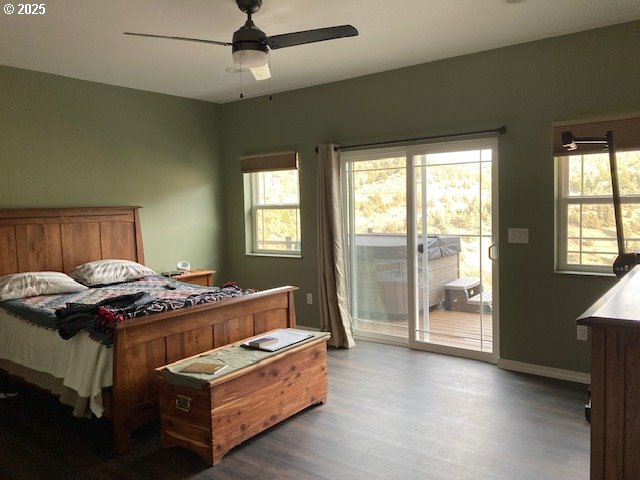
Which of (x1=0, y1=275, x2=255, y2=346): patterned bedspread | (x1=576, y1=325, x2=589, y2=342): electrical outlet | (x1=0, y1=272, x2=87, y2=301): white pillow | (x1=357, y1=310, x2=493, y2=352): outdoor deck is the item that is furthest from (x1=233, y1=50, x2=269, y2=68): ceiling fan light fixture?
(x1=576, y1=325, x2=589, y2=342): electrical outlet

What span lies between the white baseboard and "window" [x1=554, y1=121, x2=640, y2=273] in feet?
2.57

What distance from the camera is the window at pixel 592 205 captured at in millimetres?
3562

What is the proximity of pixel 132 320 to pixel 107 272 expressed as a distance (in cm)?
179

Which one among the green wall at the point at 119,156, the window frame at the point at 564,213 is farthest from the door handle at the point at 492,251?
the green wall at the point at 119,156

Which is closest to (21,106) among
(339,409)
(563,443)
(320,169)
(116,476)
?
(320,169)

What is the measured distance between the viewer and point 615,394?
145 centimetres

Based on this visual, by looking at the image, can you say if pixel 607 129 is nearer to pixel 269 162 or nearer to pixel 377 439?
pixel 377 439

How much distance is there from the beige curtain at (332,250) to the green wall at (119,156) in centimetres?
158

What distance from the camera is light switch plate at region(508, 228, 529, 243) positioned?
12.9 feet

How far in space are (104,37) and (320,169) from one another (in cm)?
219

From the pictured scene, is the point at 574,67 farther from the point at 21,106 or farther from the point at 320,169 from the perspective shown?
the point at 21,106

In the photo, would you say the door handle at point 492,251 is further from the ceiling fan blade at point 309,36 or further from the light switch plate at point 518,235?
the ceiling fan blade at point 309,36

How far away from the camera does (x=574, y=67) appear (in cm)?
Answer: 364

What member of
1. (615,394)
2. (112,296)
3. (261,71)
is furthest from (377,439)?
(261,71)
